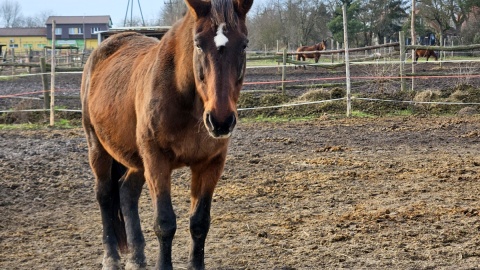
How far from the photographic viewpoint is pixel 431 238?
4613 mm

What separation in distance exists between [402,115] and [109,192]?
9.56 meters

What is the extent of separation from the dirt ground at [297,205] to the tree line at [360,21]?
34.9 meters

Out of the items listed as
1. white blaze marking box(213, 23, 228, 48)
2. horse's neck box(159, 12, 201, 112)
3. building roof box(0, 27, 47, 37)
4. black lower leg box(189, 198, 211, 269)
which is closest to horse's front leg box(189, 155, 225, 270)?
black lower leg box(189, 198, 211, 269)

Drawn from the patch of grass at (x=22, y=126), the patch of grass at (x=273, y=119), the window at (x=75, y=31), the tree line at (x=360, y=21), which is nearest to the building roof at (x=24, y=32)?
the window at (x=75, y=31)

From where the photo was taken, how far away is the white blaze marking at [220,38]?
321 cm

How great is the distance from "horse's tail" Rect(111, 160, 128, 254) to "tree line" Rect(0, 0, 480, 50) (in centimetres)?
3871

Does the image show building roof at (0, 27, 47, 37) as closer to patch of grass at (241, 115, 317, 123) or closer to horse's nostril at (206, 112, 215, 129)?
patch of grass at (241, 115, 317, 123)

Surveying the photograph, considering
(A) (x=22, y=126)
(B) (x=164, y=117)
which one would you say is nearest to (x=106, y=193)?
(B) (x=164, y=117)

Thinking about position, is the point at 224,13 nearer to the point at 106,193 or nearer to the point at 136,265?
the point at 136,265

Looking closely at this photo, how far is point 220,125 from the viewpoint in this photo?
10.0ft

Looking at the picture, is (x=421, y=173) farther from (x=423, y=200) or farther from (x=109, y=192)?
(x=109, y=192)

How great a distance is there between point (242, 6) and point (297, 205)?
2.94 m

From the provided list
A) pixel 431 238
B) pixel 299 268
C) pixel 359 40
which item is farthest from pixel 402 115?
pixel 359 40

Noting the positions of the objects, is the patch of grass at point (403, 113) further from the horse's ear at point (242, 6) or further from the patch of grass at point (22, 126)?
the horse's ear at point (242, 6)
